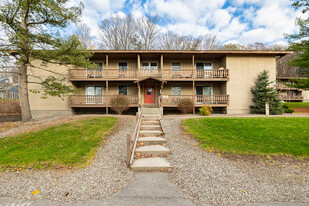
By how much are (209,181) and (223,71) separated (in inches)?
485

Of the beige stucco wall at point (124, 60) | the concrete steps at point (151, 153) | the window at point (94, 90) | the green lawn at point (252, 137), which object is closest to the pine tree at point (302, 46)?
the green lawn at point (252, 137)

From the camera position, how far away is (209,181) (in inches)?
127

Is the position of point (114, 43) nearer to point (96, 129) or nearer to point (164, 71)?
point (164, 71)

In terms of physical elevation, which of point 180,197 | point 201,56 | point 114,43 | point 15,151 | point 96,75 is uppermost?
point 114,43

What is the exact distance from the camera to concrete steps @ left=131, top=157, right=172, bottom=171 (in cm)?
379

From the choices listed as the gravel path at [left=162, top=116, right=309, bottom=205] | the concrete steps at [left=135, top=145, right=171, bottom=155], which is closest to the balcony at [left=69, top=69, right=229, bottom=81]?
the concrete steps at [left=135, top=145, right=171, bottom=155]

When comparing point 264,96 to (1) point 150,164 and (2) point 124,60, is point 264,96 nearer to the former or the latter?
(1) point 150,164

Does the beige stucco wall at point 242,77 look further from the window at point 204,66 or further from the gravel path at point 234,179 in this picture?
the gravel path at point 234,179

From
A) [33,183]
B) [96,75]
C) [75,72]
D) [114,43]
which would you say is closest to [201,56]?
[96,75]

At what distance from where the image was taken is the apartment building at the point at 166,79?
12.2 meters

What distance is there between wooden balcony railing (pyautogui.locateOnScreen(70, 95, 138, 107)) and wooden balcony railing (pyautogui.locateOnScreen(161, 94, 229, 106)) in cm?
314

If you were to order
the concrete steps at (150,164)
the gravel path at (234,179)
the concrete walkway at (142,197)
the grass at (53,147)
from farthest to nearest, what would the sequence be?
the grass at (53,147), the concrete steps at (150,164), the gravel path at (234,179), the concrete walkway at (142,197)

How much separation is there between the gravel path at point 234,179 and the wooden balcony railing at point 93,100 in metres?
8.35

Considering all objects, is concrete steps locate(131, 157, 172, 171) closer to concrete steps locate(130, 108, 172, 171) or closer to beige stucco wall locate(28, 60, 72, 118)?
concrete steps locate(130, 108, 172, 171)
